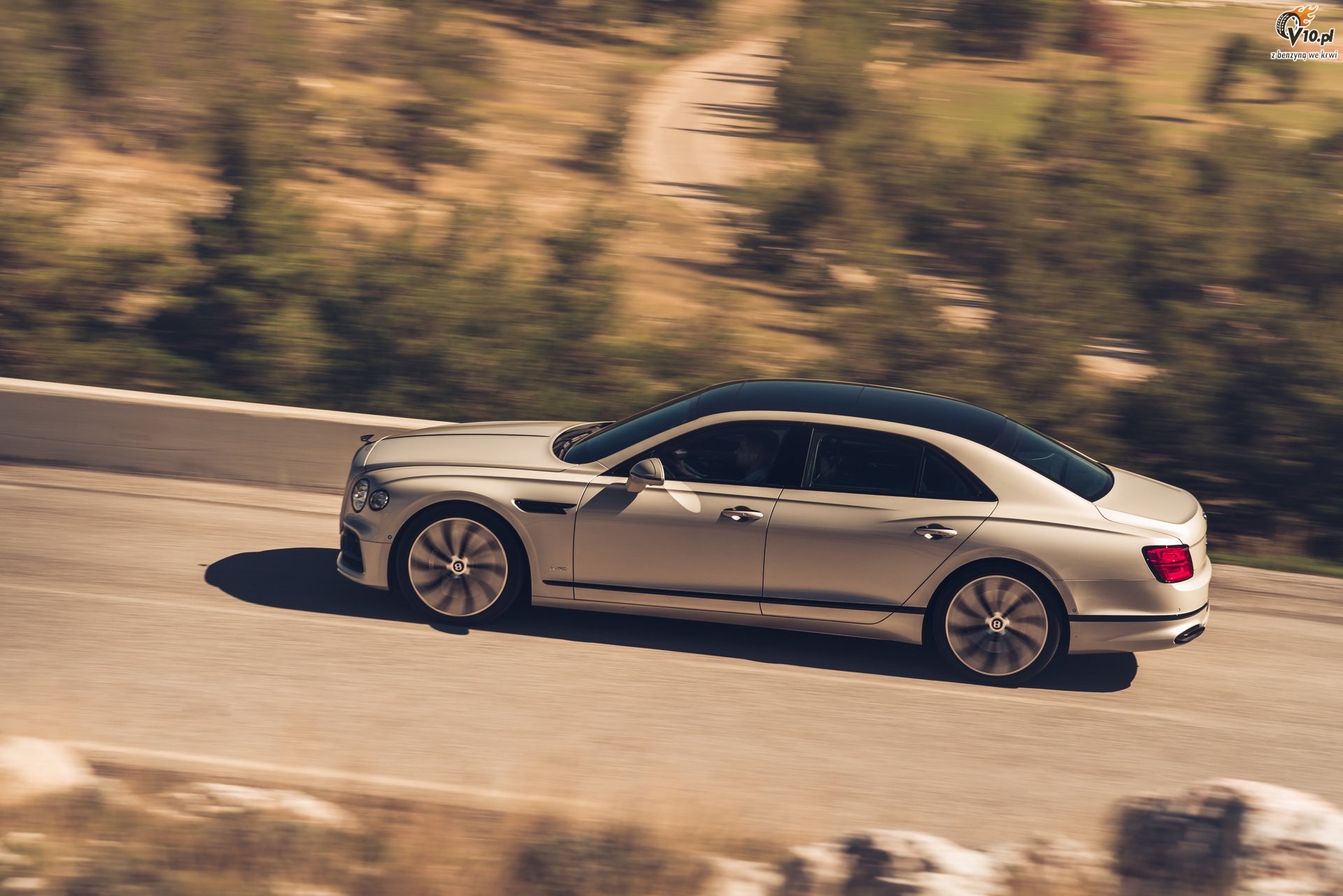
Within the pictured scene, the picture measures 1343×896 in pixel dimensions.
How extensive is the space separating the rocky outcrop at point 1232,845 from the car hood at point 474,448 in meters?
3.59

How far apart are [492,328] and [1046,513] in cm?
634

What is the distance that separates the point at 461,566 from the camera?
716cm

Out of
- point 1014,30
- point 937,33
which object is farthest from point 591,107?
point 1014,30

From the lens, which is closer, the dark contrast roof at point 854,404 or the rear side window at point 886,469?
the rear side window at point 886,469

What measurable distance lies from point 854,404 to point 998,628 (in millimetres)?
1452

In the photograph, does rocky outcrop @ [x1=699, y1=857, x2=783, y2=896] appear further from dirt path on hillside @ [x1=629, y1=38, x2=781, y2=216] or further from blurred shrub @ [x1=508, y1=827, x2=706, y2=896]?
dirt path on hillside @ [x1=629, y1=38, x2=781, y2=216]

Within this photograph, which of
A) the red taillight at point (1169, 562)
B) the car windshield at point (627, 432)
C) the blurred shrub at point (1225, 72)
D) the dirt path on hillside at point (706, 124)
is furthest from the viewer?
the blurred shrub at point (1225, 72)

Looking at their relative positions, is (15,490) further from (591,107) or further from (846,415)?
(591,107)

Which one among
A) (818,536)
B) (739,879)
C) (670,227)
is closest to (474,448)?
(818,536)

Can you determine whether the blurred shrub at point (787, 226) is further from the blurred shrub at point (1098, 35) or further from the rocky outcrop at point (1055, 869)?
the blurred shrub at point (1098, 35)

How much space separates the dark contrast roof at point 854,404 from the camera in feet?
23.3

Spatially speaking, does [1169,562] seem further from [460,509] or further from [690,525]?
[460,509]

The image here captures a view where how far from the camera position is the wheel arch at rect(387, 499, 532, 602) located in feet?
23.2

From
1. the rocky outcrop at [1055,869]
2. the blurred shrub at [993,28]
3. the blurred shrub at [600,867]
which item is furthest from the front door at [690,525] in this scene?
the blurred shrub at [993,28]
